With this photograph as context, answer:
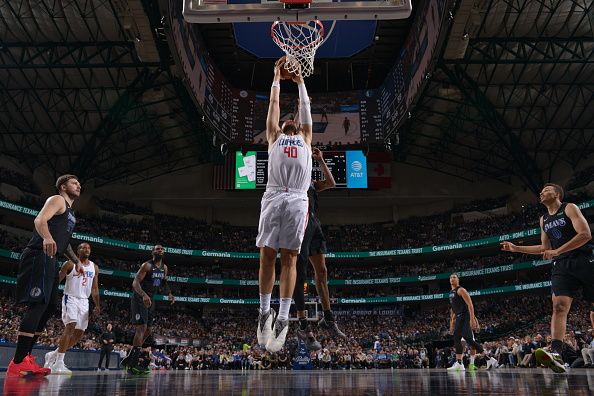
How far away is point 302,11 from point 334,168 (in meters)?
20.0

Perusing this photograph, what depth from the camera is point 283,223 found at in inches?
201

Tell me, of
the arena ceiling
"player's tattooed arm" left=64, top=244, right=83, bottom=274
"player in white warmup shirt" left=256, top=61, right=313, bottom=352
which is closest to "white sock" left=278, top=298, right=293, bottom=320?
"player in white warmup shirt" left=256, top=61, right=313, bottom=352

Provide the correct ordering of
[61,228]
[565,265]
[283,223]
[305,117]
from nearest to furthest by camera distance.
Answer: [283,223]
[305,117]
[61,228]
[565,265]

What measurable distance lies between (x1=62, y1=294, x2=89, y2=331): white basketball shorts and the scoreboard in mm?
18143

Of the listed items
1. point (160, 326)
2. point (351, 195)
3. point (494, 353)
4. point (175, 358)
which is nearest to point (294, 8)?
point (494, 353)

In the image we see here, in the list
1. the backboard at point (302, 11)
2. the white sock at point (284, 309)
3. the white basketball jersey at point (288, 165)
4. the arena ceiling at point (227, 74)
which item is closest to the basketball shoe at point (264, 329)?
the white sock at point (284, 309)

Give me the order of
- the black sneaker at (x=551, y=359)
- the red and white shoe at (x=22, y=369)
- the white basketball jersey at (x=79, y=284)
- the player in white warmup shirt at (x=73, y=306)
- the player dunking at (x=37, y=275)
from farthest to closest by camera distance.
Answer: the white basketball jersey at (x=79, y=284)
the player in white warmup shirt at (x=73, y=306)
the black sneaker at (x=551, y=359)
the red and white shoe at (x=22, y=369)
the player dunking at (x=37, y=275)

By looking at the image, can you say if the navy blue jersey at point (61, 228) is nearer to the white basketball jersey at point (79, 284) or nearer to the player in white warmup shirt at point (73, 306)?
the player in white warmup shirt at point (73, 306)

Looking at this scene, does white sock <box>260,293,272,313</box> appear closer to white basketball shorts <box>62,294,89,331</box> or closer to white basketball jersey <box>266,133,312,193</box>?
white basketball jersey <box>266,133,312,193</box>

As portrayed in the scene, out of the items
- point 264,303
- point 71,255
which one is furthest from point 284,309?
point 71,255

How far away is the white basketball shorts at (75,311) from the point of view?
8297mm

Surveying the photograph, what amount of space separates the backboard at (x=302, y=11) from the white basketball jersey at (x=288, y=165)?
232cm

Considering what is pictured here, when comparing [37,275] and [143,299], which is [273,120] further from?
[143,299]

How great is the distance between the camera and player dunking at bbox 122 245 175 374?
29.1 ft
